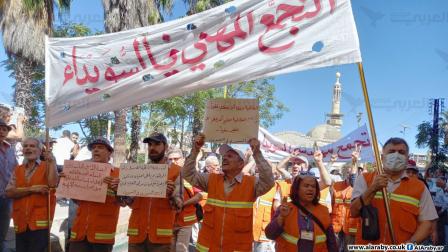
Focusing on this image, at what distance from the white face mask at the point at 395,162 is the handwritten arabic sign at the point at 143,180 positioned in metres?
1.78

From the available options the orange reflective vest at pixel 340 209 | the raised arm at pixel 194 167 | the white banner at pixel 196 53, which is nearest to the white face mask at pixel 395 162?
the white banner at pixel 196 53

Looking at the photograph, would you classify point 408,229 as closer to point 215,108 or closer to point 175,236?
point 215,108

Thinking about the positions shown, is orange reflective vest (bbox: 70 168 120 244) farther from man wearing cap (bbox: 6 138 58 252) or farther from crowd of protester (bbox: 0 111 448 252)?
man wearing cap (bbox: 6 138 58 252)

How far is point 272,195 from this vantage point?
578 cm

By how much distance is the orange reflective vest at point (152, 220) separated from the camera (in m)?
3.93

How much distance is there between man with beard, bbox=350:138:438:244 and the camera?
10.4 feet

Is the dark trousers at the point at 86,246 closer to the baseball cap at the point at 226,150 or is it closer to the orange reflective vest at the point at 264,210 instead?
the baseball cap at the point at 226,150

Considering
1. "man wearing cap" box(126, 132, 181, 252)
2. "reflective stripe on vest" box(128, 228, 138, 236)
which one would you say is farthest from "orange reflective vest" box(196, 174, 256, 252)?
"reflective stripe on vest" box(128, 228, 138, 236)

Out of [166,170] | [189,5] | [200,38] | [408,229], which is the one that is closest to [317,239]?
[408,229]

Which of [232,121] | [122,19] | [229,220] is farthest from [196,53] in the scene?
[122,19]

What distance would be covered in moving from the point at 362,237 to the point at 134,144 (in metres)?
10.7

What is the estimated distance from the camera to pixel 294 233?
11.5 feet

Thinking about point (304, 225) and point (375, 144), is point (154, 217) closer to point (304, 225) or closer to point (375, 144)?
point (304, 225)

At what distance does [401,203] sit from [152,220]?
6.78 feet
